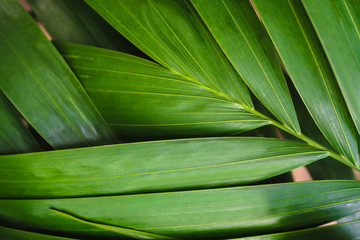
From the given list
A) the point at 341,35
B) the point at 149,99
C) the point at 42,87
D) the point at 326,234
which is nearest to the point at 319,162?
the point at 326,234

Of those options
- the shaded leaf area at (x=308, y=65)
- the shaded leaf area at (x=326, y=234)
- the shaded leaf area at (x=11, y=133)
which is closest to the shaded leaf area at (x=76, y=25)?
the shaded leaf area at (x=11, y=133)

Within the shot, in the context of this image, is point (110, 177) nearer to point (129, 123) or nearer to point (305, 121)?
point (129, 123)

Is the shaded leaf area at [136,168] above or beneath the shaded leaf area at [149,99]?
beneath

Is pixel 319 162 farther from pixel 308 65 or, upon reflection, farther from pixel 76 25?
pixel 76 25

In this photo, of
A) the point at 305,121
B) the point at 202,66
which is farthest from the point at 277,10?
the point at 305,121

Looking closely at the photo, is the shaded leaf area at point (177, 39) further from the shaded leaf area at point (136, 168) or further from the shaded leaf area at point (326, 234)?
the shaded leaf area at point (326, 234)

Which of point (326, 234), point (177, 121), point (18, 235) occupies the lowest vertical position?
point (326, 234)

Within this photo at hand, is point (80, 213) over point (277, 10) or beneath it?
beneath

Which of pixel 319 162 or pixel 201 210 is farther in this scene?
pixel 319 162
